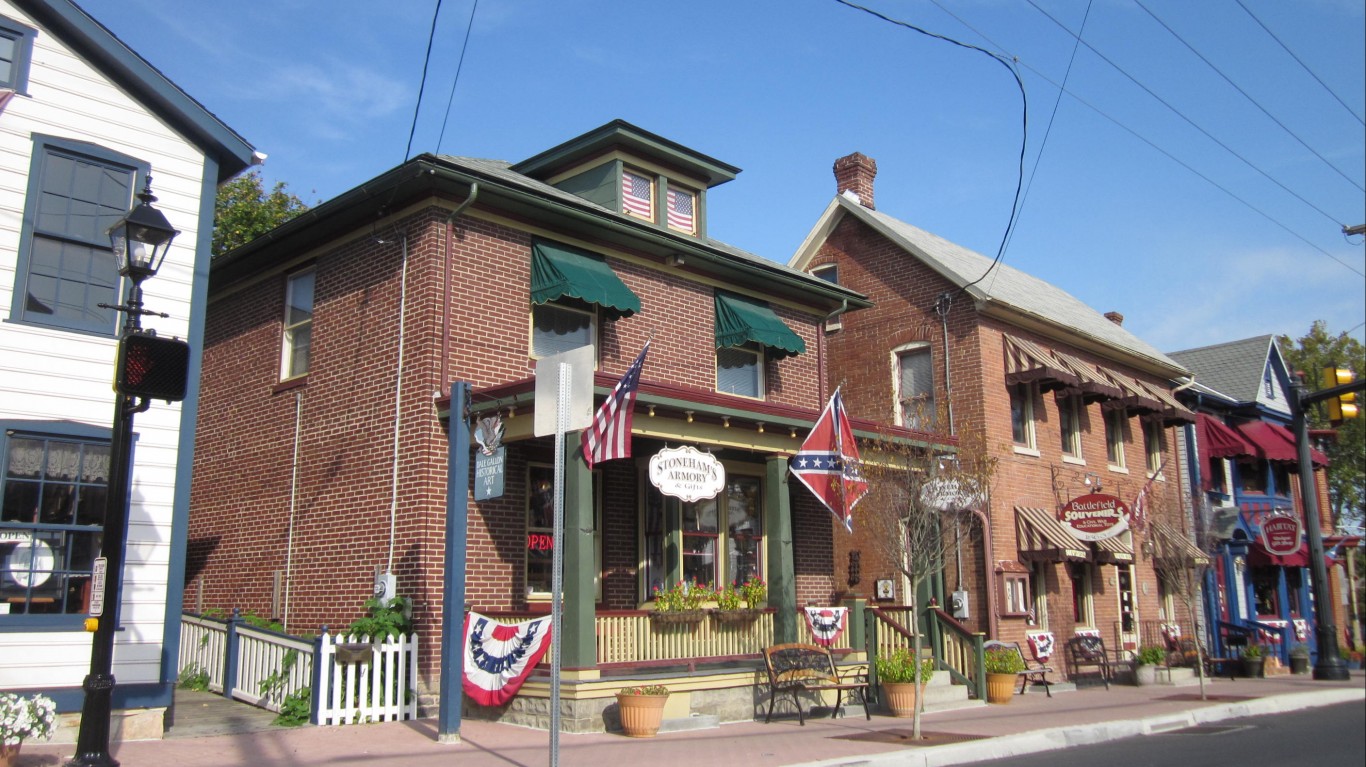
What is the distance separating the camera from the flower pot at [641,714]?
12.3m

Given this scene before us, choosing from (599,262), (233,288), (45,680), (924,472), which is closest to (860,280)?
(599,262)

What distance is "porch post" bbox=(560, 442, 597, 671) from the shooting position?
12.5 m

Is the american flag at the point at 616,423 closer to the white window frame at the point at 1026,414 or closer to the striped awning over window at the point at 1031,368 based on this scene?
the striped awning over window at the point at 1031,368

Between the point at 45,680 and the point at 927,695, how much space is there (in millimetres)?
11205

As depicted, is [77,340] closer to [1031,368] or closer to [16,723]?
[16,723]

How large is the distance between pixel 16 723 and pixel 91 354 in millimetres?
3930

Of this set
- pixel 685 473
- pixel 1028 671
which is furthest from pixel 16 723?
pixel 1028 671

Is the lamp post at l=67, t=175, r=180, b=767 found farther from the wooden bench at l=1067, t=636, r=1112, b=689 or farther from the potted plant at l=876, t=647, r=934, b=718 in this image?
the wooden bench at l=1067, t=636, r=1112, b=689

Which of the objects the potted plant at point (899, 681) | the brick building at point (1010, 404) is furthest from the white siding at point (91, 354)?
the brick building at point (1010, 404)

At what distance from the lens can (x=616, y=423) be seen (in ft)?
39.9

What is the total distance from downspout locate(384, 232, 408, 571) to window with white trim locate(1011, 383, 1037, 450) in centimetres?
1333

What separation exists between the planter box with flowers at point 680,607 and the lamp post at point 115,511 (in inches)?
269

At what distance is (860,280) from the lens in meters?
24.6

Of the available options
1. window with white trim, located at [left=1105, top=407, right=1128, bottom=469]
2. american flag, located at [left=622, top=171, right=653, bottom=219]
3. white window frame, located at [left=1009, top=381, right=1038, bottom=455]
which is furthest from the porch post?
window with white trim, located at [left=1105, top=407, right=1128, bottom=469]
